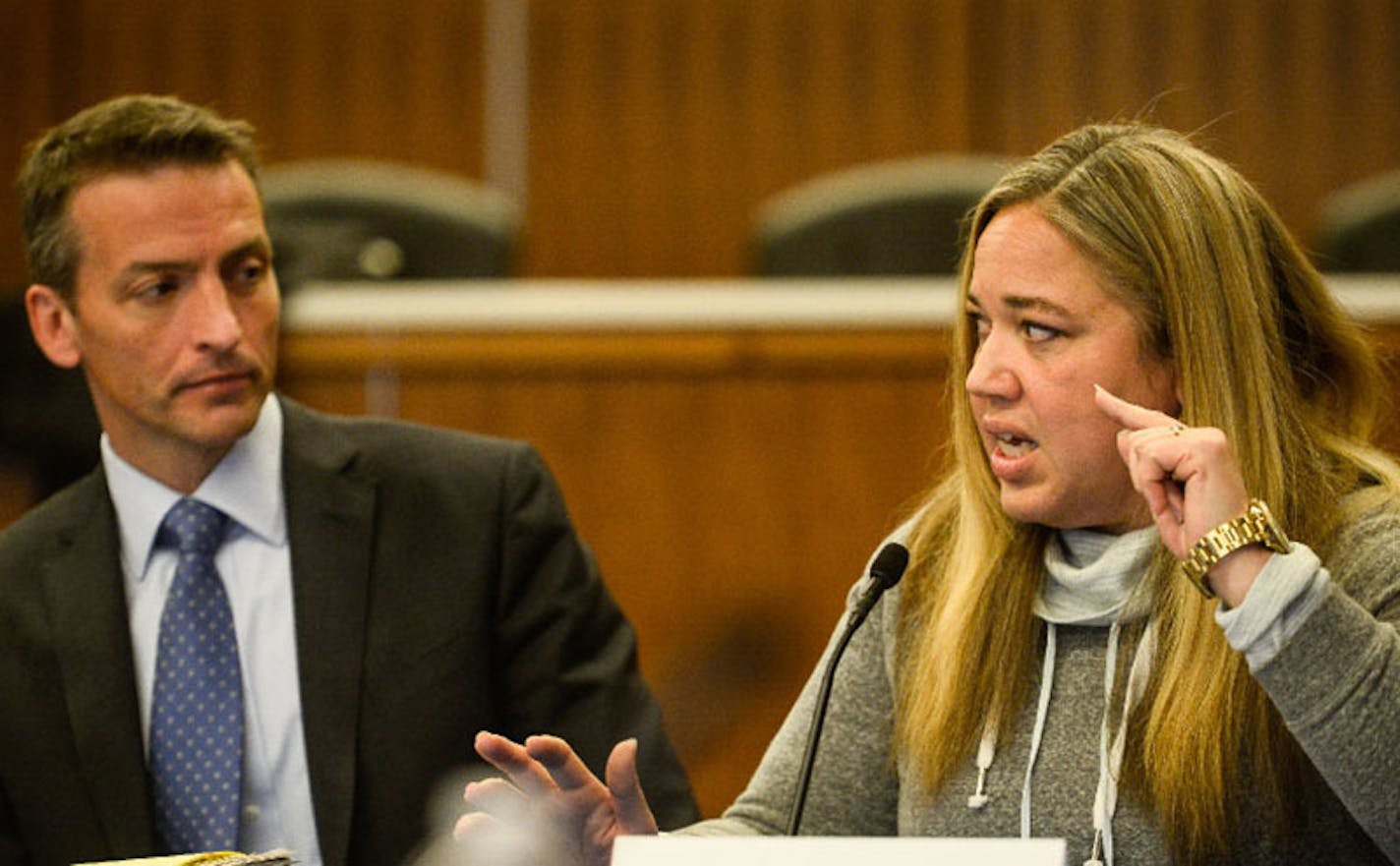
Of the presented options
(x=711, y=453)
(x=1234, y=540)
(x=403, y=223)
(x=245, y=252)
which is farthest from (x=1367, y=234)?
(x=1234, y=540)

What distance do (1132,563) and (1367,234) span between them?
2.26m

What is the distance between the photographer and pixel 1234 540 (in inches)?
71.0

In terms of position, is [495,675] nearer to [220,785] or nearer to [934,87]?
[220,785]

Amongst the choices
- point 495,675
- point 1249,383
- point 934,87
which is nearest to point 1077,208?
point 1249,383

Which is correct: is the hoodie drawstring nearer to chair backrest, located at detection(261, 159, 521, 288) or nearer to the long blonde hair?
the long blonde hair

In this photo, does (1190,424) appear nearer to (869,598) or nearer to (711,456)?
(869,598)

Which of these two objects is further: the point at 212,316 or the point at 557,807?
the point at 212,316

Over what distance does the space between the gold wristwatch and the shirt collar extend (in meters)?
1.36

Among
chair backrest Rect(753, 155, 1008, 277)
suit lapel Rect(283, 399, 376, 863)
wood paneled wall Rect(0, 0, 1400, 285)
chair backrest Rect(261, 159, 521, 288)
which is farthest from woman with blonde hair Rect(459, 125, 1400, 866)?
wood paneled wall Rect(0, 0, 1400, 285)

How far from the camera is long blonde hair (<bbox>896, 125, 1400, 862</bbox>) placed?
200cm

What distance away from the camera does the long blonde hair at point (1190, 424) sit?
2.00 m

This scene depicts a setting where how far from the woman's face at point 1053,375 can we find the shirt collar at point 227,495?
41.8 inches

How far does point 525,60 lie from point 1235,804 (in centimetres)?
438

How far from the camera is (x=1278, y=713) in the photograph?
78.4 inches
